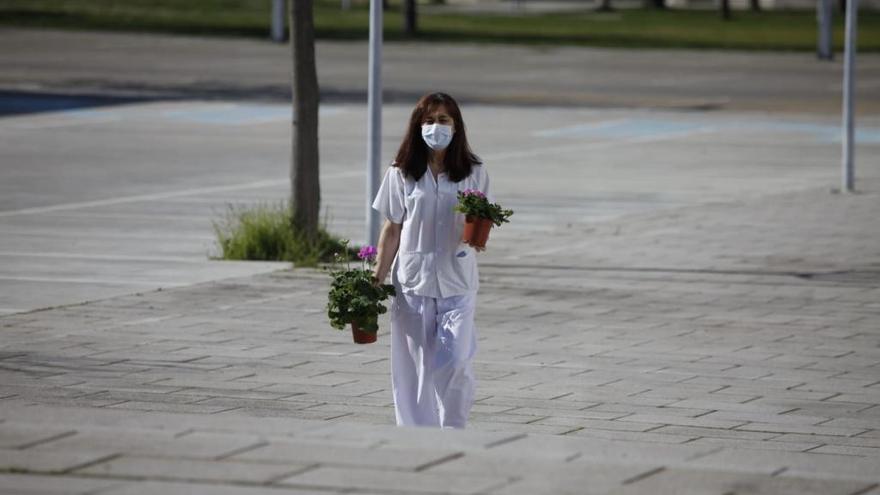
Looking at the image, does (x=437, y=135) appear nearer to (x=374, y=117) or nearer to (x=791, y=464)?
(x=791, y=464)

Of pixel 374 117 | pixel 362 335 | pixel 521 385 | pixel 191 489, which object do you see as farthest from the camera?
pixel 374 117

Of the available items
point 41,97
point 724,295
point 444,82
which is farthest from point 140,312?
point 444,82

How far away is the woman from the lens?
27.8 ft

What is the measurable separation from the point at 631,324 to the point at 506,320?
805 millimetres

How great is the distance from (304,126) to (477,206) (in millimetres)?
7836

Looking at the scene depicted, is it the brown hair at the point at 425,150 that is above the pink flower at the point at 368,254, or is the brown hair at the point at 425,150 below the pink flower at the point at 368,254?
above

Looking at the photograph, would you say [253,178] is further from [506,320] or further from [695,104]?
[695,104]

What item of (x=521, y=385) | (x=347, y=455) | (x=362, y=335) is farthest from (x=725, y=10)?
(x=347, y=455)

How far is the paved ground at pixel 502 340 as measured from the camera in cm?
718

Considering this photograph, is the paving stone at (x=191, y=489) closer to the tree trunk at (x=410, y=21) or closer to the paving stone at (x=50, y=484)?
the paving stone at (x=50, y=484)

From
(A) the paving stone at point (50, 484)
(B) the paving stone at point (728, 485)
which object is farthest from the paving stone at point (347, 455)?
(B) the paving stone at point (728, 485)

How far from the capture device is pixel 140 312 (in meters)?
12.7

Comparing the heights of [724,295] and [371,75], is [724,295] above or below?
below

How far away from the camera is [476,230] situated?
8312 millimetres
